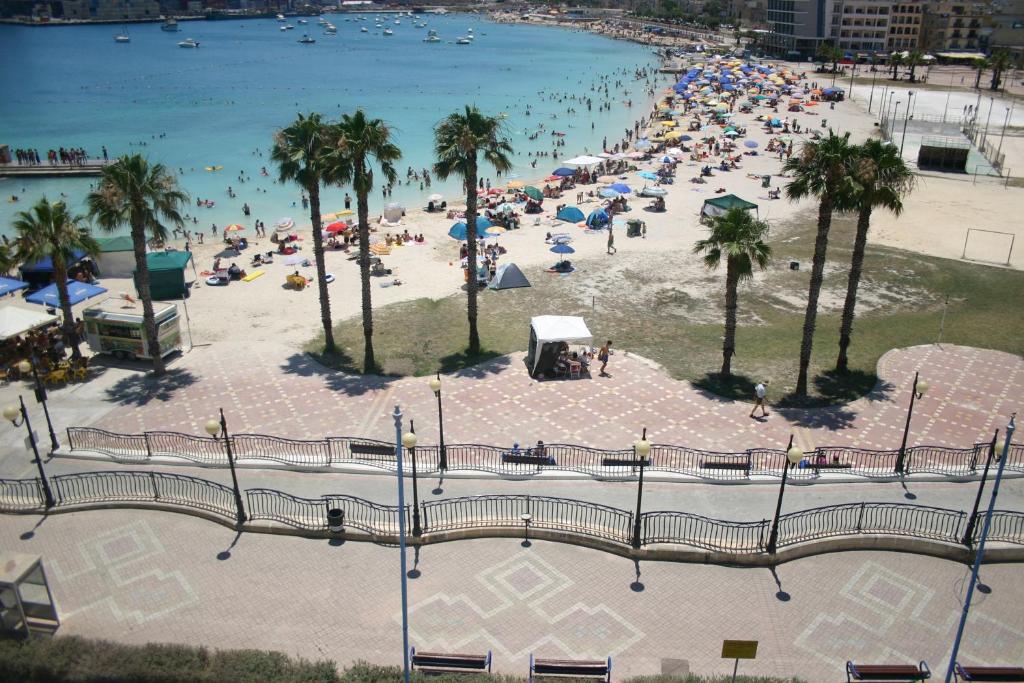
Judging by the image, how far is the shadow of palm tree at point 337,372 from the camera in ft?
89.1

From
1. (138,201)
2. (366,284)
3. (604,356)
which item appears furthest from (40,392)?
(604,356)

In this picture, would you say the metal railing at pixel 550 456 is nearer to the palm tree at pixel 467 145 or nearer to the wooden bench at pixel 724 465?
the wooden bench at pixel 724 465

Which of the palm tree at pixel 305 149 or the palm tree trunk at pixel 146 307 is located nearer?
the palm tree trunk at pixel 146 307

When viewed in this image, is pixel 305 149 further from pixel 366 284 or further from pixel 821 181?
pixel 821 181

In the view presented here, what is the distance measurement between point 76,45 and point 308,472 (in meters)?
222

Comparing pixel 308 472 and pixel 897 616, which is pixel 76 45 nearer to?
pixel 308 472

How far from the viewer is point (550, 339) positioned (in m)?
27.0

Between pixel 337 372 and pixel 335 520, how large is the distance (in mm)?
11813

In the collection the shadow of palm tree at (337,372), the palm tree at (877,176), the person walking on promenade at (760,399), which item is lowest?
the shadow of palm tree at (337,372)

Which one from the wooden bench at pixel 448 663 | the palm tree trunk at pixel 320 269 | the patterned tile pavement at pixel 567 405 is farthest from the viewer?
the palm tree trunk at pixel 320 269

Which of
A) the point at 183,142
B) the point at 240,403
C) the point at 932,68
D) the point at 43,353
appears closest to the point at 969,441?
the point at 240,403

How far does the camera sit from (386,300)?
36688 mm

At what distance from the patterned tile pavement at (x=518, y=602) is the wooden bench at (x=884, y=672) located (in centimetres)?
56

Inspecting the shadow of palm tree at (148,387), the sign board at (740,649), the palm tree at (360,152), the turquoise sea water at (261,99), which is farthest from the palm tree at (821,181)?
the turquoise sea water at (261,99)
